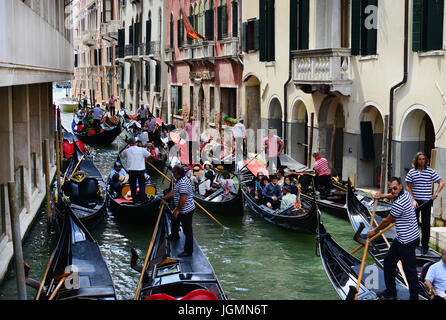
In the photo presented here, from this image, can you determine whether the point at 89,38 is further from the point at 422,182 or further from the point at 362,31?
the point at 422,182

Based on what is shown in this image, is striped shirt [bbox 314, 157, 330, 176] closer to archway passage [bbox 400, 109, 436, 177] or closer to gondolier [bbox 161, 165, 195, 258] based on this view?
archway passage [bbox 400, 109, 436, 177]

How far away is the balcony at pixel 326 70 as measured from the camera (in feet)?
37.4

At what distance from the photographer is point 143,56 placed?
87.1 feet

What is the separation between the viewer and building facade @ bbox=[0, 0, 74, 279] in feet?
19.5

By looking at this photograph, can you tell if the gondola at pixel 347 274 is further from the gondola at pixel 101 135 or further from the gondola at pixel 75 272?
the gondola at pixel 101 135

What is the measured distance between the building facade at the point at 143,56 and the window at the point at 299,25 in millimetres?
10203

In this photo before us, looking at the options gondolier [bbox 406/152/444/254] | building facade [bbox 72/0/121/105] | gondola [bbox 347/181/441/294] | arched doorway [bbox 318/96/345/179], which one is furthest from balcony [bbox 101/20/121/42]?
gondolier [bbox 406/152/444/254]

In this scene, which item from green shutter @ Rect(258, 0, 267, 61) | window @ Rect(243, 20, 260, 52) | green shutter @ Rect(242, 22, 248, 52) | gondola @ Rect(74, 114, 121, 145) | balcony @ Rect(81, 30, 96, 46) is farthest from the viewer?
balcony @ Rect(81, 30, 96, 46)

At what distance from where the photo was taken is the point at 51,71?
9.70 m

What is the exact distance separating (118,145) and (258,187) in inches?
459

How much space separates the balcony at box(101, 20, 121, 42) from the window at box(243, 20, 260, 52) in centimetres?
1738

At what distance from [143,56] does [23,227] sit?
1828 cm
